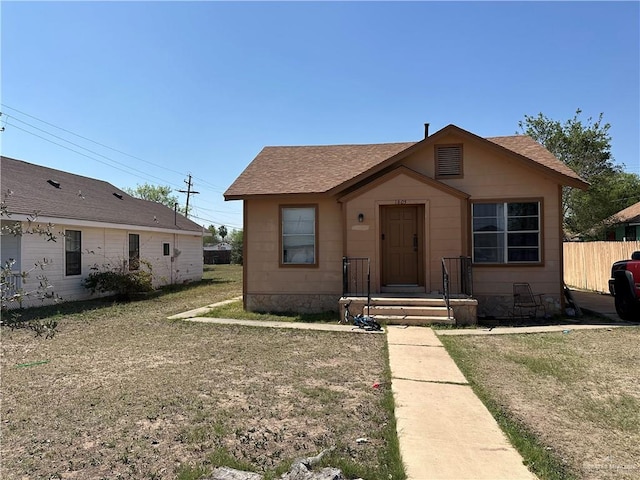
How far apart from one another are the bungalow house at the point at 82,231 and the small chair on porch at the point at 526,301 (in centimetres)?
1033

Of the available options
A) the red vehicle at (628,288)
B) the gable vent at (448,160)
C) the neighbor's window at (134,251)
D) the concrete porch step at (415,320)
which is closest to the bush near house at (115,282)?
the neighbor's window at (134,251)

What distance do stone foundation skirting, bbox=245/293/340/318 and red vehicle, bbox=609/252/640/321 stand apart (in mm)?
6354

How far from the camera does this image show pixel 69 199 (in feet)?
46.9

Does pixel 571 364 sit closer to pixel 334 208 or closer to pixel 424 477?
pixel 424 477

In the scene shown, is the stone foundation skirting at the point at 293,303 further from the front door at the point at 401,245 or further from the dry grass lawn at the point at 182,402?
the dry grass lawn at the point at 182,402

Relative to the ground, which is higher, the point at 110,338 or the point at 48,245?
the point at 48,245

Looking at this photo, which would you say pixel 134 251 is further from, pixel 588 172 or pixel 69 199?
pixel 588 172

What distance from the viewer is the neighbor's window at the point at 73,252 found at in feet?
42.1

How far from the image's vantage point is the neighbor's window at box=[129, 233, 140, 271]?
15.3 m

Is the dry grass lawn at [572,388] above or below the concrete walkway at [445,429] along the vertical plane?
above

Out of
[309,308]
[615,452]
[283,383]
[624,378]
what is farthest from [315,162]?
[615,452]

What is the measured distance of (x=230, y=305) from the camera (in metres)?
11.4

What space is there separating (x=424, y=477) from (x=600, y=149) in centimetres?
2886

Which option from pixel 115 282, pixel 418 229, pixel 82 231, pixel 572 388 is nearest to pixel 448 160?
pixel 418 229
